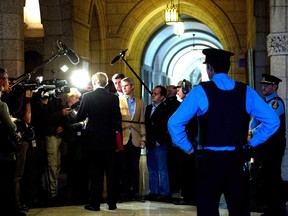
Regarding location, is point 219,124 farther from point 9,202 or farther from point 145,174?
point 145,174

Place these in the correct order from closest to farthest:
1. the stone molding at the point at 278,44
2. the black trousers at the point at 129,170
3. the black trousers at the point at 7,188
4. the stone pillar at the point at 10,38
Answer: the black trousers at the point at 7,188, the black trousers at the point at 129,170, the stone pillar at the point at 10,38, the stone molding at the point at 278,44

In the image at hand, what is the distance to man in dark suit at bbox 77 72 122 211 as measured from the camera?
9977mm

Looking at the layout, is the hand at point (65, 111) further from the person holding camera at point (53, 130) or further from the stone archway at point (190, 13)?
the stone archway at point (190, 13)

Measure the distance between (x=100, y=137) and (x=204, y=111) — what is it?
402 cm

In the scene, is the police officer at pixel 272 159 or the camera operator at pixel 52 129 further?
the camera operator at pixel 52 129

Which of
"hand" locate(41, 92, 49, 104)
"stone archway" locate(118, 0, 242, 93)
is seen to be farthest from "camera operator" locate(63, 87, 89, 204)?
"stone archway" locate(118, 0, 242, 93)

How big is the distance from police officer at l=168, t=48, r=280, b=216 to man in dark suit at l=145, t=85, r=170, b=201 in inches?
194

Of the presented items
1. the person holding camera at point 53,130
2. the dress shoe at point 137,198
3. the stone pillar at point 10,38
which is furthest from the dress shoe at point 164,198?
the stone pillar at point 10,38

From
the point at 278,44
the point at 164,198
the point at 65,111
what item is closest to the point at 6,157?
the point at 65,111

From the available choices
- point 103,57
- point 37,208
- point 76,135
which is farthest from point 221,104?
point 103,57

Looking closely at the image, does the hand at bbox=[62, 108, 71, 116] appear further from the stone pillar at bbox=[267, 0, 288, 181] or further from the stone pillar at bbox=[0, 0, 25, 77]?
the stone pillar at bbox=[267, 0, 288, 181]

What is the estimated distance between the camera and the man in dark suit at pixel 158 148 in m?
11.2

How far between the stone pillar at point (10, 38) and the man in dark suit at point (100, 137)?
7.22 ft

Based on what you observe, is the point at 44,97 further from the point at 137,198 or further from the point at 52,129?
the point at 137,198
